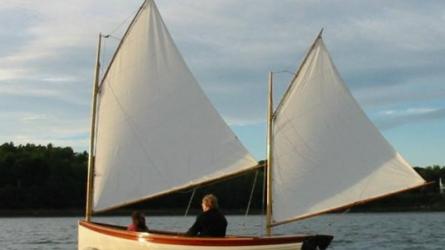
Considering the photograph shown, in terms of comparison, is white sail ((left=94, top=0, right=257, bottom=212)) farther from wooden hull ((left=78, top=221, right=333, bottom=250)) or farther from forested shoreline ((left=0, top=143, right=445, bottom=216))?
forested shoreline ((left=0, top=143, right=445, bottom=216))

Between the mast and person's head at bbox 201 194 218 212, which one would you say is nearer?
person's head at bbox 201 194 218 212

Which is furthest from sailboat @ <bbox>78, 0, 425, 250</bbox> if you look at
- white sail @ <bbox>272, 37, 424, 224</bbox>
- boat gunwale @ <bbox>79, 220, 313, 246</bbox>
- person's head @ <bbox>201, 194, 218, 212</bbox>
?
person's head @ <bbox>201, 194, 218, 212</bbox>

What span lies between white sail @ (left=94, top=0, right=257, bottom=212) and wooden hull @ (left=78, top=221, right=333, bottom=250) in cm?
114

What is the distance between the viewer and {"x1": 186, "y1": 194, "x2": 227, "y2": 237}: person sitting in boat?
1917cm

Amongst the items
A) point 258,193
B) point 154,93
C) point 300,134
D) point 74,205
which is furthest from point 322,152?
point 74,205

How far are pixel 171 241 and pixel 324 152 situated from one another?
5.86 meters

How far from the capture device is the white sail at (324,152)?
23484 millimetres

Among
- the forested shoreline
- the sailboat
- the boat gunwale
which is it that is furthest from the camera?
the forested shoreline

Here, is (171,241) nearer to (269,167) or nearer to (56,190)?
(269,167)

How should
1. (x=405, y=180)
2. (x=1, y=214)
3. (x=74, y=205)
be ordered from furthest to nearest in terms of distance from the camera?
(x=74, y=205)
(x=1, y=214)
(x=405, y=180)

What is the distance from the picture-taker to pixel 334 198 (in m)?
23.7

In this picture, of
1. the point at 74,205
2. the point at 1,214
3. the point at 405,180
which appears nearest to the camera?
the point at 405,180

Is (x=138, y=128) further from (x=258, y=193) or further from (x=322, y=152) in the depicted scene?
(x=258, y=193)

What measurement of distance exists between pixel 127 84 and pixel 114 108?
0.80 metres
